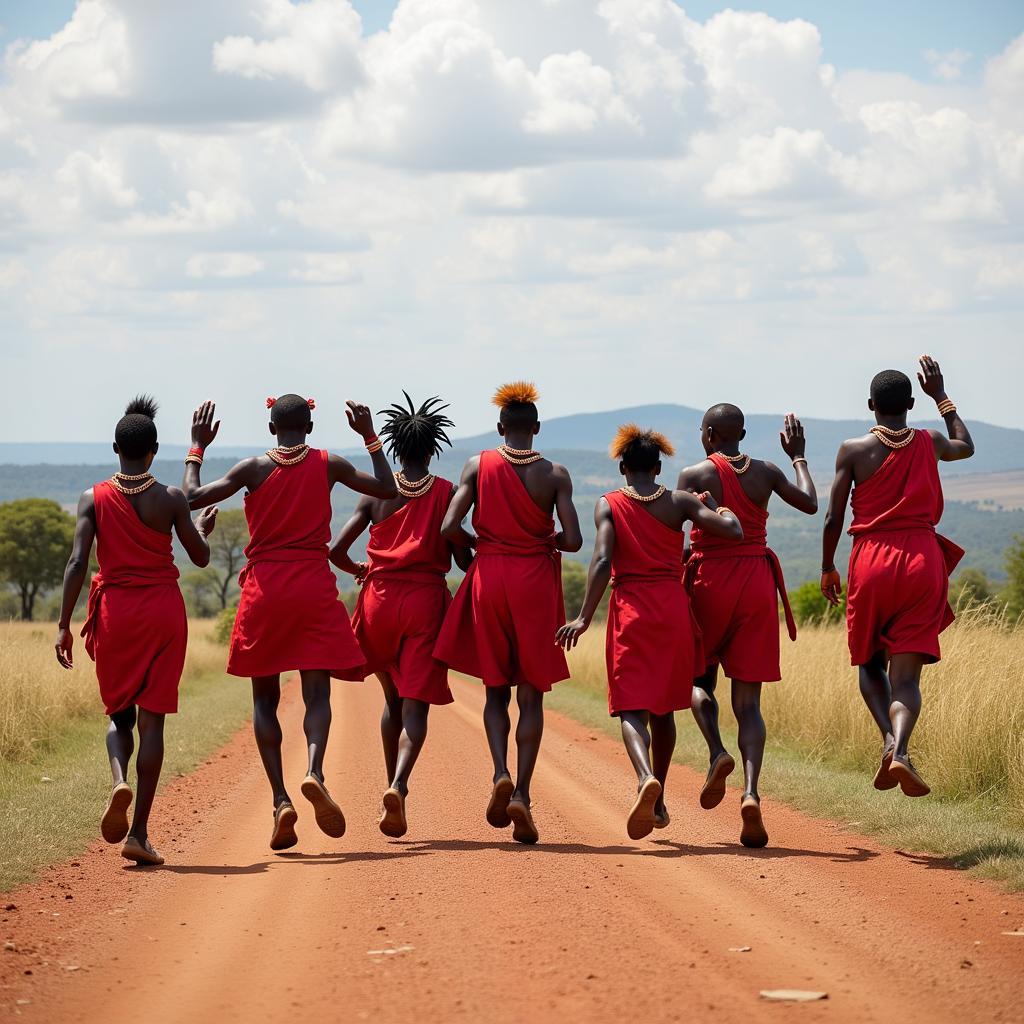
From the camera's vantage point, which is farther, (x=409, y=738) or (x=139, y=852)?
(x=409, y=738)

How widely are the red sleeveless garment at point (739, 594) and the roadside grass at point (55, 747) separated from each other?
4.04 m

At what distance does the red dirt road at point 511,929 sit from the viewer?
212 inches

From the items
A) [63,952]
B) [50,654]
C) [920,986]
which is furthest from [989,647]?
[50,654]

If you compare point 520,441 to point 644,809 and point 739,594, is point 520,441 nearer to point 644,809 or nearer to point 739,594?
point 739,594

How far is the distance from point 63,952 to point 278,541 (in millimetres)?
3227

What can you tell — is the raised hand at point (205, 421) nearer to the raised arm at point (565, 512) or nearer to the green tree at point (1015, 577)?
the raised arm at point (565, 512)

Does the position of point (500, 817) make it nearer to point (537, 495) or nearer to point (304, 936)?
point (537, 495)

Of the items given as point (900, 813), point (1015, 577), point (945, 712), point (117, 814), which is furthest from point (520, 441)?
point (1015, 577)

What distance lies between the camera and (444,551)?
9.52 m

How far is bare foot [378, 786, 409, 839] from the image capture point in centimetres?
884

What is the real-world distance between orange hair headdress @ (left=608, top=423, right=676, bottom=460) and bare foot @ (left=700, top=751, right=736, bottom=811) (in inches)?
72.2

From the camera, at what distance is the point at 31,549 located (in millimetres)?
68000

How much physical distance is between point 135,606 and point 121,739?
76 centimetres

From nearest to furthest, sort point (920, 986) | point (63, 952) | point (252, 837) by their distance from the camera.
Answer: point (920, 986), point (63, 952), point (252, 837)
